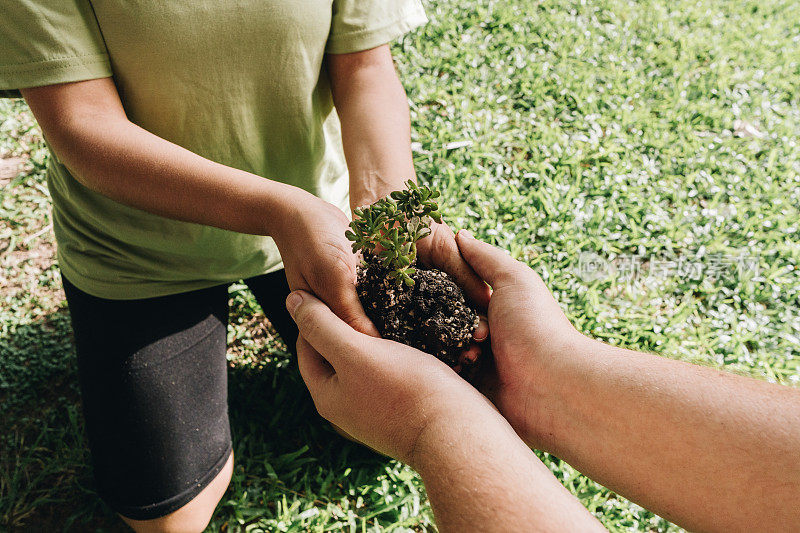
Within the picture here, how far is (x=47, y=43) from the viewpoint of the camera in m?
1.88

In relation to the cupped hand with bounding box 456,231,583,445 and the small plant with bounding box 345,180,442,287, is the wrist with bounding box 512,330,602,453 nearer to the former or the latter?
the cupped hand with bounding box 456,231,583,445

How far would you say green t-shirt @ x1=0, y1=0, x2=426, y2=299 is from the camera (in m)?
1.92

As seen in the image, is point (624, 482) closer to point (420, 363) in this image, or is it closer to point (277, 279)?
point (420, 363)

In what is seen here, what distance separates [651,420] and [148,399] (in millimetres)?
1999

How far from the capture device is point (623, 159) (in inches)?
170

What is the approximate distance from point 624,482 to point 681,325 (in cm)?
213

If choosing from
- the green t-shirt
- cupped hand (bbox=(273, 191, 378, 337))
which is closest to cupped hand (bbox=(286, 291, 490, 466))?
cupped hand (bbox=(273, 191, 378, 337))

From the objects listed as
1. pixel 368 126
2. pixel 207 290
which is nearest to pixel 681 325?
pixel 368 126

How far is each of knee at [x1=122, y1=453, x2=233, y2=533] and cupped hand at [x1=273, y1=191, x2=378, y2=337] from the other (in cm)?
127

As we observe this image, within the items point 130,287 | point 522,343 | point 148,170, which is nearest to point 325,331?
point 522,343

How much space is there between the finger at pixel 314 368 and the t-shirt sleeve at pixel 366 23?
1249mm

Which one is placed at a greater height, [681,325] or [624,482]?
[624,482]

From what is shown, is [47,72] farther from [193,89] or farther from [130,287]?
[130,287]

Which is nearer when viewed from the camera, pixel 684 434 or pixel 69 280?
pixel 684 434
